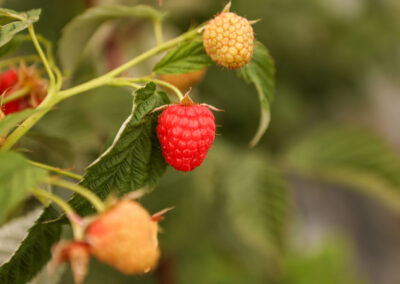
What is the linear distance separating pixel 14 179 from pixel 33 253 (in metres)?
0.17

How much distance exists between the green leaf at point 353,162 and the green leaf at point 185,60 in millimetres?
677

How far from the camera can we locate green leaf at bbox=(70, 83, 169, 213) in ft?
1.36

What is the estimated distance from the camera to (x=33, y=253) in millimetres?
466

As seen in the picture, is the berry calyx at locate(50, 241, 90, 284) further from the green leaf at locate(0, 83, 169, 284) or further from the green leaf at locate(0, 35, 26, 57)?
the green leaf at locate(0, 35, 26, 57)

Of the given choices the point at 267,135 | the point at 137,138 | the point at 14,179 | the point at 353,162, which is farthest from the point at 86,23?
the point at 267,135

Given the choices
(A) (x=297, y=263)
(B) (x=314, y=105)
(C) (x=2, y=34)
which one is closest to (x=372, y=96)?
(B) (x=314, y=105)

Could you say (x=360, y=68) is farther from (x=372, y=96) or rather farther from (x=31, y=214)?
(x=31, y=214)

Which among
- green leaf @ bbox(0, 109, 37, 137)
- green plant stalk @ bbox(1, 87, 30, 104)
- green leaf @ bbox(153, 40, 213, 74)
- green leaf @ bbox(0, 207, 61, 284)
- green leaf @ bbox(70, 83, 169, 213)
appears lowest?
green leaf @ bbox(0, 207, 61, 284)

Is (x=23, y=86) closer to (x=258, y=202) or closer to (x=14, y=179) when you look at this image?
(x=14, y=179)

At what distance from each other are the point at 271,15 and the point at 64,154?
0.96 metres

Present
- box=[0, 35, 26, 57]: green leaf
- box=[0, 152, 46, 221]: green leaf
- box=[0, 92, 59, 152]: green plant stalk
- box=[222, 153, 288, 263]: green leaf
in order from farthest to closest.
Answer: box=[222, 153, 288, 263]: green leaf → box=[0, 35, 26, 57]: green leaf → box=[0, 92, 59, 152]: green plant stalk → box=[0, 152, 46, 221]: green leaf

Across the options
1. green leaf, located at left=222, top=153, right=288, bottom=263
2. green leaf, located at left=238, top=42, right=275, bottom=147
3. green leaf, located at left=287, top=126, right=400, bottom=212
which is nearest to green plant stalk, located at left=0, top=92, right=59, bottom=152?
green leaf, located at left=238, top=42, right=275, bottom=147

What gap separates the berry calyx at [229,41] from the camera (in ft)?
1.50

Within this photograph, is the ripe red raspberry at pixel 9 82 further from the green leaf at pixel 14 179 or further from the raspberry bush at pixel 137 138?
the green leaf at pixel 14 179
